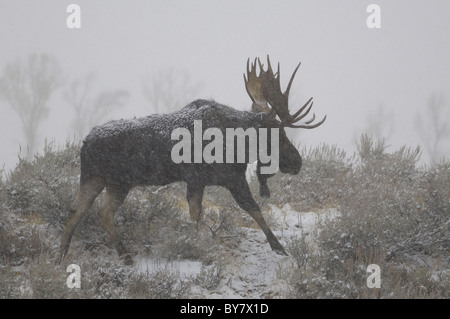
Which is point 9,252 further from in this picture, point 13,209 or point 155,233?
point 155,233

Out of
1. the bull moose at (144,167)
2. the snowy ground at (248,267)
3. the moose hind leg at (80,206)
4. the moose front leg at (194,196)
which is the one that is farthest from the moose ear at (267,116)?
the moose hind leg at (80,206)

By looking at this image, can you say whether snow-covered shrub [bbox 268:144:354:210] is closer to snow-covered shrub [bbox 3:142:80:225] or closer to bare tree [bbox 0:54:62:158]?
snow-covered shrub [bbox 3:142:80:225]

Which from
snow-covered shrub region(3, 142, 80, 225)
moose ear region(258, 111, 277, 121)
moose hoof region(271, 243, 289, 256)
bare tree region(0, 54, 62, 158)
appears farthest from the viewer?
bare tree region(0, 54, 62, 158)

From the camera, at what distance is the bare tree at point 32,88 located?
19.6 meters

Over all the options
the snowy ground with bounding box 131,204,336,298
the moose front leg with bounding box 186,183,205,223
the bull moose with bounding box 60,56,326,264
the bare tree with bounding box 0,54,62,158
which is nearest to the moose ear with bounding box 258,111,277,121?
the bull moose with bounding box 60,56,326,264

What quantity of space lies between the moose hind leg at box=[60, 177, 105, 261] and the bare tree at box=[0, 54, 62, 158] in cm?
1419

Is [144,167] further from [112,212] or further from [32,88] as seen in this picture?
[32,88]

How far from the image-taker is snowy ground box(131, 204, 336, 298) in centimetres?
464

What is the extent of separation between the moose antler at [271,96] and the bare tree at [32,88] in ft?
47.4

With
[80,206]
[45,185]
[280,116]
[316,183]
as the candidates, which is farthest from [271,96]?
[45,185]

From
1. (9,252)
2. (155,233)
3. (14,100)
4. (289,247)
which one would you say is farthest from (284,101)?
(14,100)

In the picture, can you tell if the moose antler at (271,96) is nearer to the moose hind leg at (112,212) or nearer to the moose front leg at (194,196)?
the moose front leg at (194,196)

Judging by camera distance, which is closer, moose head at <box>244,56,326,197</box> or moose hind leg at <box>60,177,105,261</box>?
moose hind leg at <box>60,177,105,261</box>

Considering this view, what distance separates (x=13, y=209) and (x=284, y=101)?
422 cm
